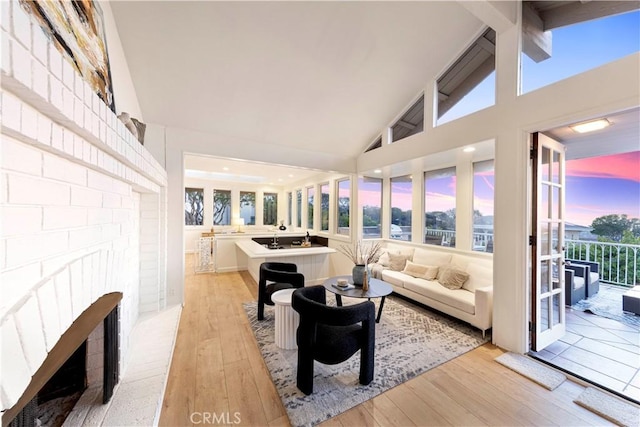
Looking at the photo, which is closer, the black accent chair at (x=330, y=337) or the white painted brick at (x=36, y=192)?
the white painted brick at (x=36, y=192)

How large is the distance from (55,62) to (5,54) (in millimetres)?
258

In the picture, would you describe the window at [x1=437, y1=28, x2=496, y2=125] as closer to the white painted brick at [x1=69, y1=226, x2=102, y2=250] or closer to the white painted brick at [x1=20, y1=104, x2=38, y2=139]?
the white painted brick at [x1=20, y1=104, x2=38, y2=139]

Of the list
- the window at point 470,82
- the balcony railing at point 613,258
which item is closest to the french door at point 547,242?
the window at point 470,82

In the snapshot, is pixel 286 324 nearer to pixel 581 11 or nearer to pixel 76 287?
pixel 76 287

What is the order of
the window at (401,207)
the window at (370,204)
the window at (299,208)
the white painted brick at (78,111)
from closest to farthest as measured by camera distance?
the white painted brick at (78,111), the window at (401,207), the window at (370,204), the window at (299,208)

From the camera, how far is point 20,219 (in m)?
0.86

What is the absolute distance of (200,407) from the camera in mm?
1774

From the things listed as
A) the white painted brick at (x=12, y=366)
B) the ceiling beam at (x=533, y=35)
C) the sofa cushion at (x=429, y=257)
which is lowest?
the sofa cushion at (x=429, y=257)

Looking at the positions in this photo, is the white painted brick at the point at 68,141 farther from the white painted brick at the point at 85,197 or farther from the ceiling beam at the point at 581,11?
the ceiling beam at the point at 581,11

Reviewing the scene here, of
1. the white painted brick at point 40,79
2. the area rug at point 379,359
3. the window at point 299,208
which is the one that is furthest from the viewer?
the window at point 299,208

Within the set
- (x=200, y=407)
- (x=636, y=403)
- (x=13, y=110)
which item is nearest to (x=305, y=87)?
(x=13, y=110)

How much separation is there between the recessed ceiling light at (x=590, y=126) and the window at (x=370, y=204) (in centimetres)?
313

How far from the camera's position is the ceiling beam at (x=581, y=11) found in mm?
2061

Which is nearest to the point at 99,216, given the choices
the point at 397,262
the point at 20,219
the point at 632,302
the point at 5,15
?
the point at 20,219
